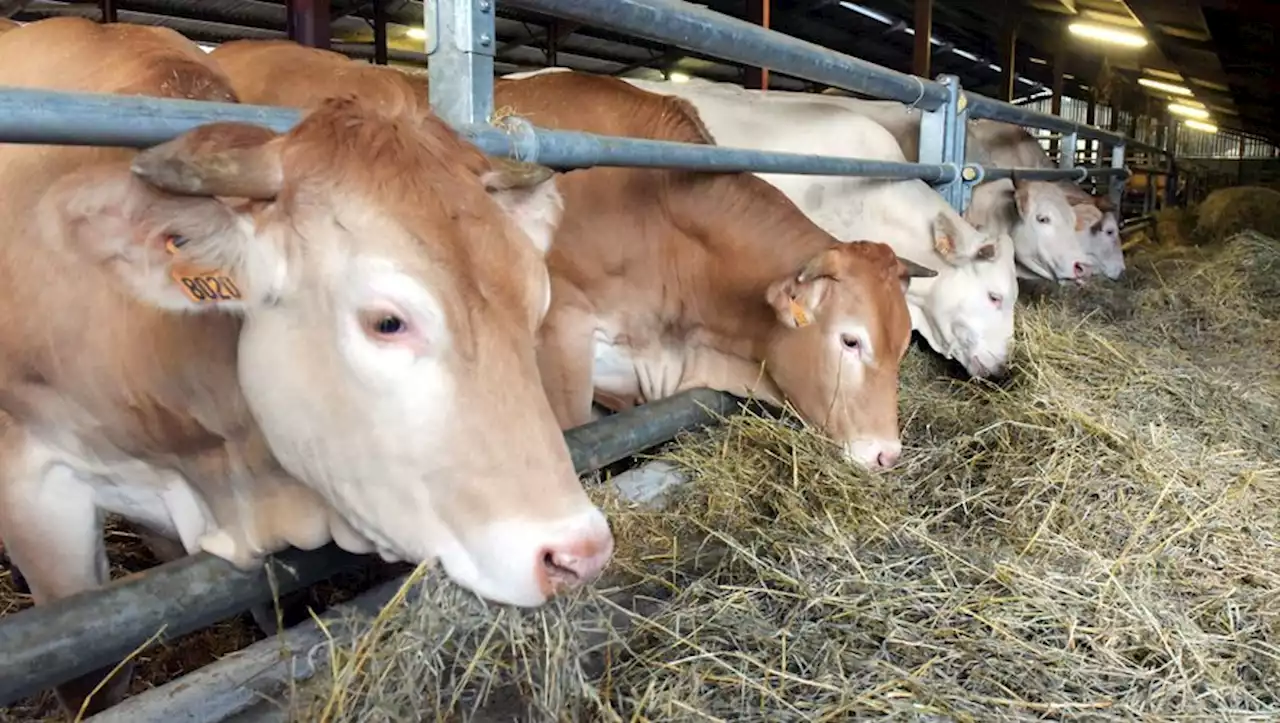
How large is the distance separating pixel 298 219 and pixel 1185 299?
6646 millimetres

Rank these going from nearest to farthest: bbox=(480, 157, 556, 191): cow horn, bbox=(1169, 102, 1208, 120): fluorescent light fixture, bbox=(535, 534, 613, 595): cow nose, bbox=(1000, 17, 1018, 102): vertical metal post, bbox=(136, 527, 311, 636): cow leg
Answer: bbox=(535, 534, 613, 595): cow nose, bbox=(480, 157, 556, 191): cow horn, bbox=(136, 527, 311, 636): cow leg, bbox=(1000, 17, 1018, 102): vertical metal post, bbox=(1169, 102, 1208, 120): fluorescent light fixture

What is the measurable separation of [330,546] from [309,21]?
537 centimetres

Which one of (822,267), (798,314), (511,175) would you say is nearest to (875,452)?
(798,314)

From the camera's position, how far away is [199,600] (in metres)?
1.75

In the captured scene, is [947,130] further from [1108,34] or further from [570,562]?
[1108,34]

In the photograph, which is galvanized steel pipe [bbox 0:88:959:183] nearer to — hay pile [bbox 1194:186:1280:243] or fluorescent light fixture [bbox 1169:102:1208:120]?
hay pile [bbox 1194:186:1280:243]

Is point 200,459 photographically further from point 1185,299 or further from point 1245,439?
point 1185,299

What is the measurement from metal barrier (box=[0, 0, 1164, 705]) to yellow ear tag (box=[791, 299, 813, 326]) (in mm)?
386

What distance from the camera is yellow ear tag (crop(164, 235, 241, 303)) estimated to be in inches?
64.5

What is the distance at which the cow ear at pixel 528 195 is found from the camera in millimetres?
1912

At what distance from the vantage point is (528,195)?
2.04 m

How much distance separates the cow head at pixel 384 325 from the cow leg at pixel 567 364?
199 cm

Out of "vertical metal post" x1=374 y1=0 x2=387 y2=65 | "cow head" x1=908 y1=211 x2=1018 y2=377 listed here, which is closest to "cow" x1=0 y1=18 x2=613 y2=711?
"cow head" x1=908 y1=211 x2=1018 y2=377

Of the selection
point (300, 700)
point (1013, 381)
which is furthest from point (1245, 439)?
point (300, 700)
